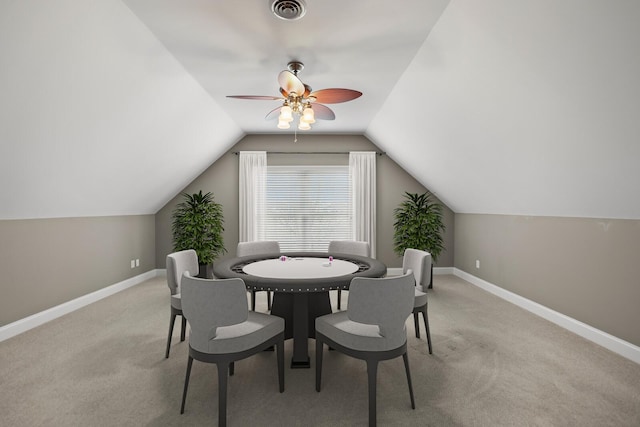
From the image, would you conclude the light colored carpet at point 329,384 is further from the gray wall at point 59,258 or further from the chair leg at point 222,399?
the gray wall at point 59,258

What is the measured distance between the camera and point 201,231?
5.82 meters

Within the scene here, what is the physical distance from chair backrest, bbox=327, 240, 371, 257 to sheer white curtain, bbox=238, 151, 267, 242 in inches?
107

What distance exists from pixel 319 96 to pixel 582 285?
3349 mm

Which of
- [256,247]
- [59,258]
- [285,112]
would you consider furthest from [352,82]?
[59,258]

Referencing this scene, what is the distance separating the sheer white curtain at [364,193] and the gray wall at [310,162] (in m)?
0.16

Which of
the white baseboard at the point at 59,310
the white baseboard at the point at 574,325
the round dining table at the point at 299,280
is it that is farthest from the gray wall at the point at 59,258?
the white baseboard at the point at 574,325

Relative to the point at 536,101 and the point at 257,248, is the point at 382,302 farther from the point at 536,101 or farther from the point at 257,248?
the point at 257,248

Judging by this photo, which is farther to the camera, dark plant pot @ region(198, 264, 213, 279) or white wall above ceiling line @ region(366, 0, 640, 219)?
dark plant pot @ region(198, 264, 213, 279)

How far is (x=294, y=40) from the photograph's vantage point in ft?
10.2

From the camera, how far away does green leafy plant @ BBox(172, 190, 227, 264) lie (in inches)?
227

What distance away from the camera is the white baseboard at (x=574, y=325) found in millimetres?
3090

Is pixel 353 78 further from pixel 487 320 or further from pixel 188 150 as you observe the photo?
pixel 487 320

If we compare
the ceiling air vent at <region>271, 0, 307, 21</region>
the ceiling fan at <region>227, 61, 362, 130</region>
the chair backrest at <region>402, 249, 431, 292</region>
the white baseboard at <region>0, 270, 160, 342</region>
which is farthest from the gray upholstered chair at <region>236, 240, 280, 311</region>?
the ceiling air vent at <region>271, 0, 307, 21</region>

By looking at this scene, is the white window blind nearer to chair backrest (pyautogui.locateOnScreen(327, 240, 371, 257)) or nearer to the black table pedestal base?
chair backrest (pyautogui.locateOnScreen(327, 240, 371, 257))
